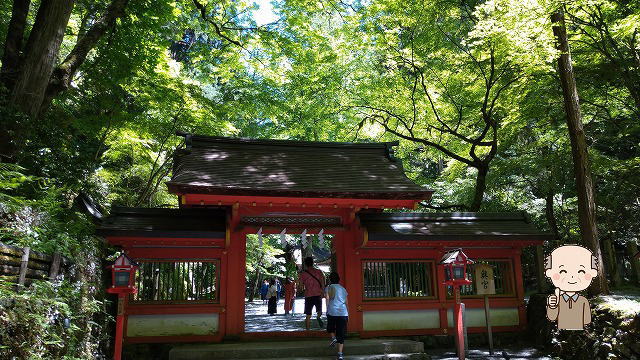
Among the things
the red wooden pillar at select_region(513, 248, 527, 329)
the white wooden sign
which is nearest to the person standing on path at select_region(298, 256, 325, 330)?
the white wooden sign

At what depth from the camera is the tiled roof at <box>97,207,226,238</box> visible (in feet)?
27.8

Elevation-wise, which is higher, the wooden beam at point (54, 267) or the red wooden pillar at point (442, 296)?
the wooden beam at point (54, 267)

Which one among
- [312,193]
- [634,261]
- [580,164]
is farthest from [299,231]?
[634,261]

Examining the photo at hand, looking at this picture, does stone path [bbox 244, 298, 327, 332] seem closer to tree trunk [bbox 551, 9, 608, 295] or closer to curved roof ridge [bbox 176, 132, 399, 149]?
curved roof ridge [bbox 176, 132, 399, 149]

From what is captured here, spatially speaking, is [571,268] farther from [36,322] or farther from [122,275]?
[122,275]

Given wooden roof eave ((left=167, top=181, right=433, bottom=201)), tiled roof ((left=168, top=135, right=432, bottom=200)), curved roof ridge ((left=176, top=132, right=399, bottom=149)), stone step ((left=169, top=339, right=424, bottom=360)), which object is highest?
curved roof ridge ((left=176, top=132, right=399, bottom=149))

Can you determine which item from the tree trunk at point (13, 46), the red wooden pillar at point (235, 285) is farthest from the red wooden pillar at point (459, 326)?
the tree trunk at point (13, 46)

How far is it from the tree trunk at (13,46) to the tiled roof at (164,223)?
312 cm

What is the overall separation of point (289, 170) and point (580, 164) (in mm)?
6454

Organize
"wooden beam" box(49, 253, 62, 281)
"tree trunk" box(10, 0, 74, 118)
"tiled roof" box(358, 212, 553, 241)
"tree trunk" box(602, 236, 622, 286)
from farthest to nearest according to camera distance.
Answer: "tree trunk" box(602, 236, 622, 286)
"tiled roof" box(358, 212, 553, 241)
"tree trunk" box(10, 0, 74, 118)
"wooden beam" box(49, 253, 62, 281)

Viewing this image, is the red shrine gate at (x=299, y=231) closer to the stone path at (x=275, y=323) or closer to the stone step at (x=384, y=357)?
the stone step at (x=384, y=357)

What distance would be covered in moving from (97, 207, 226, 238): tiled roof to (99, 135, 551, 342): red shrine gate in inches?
0.9

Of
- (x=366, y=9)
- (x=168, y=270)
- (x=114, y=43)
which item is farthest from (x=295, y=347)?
(x=366, y=9)

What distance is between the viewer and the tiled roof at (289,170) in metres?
8.48
